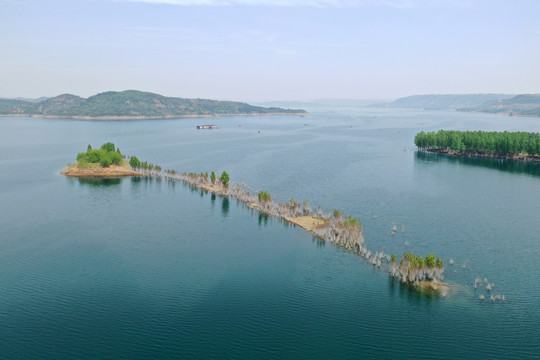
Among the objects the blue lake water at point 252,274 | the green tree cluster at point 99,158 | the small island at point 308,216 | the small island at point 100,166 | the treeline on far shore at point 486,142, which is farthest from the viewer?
the treeline on far shore at point 486,142

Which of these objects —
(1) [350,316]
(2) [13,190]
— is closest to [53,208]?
(2) [13,190]

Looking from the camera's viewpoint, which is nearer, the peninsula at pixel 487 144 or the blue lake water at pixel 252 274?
the blue lake water at pixel 252 274

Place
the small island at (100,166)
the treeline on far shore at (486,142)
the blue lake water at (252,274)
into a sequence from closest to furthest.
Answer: the blue lake water at (252,274) → the small island at (100,166) → the treeline on far shore at (486,142)

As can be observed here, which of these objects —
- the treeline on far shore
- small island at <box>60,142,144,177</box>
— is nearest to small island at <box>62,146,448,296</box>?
small island at <box>60,142,144,177</box>

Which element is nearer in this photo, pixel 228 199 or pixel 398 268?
pixel 398 268

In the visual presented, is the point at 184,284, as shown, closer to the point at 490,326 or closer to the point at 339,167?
the point at 490,326

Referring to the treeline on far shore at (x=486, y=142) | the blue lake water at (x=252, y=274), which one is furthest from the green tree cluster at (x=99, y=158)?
the treeline on far shore at (x=486, y=142)

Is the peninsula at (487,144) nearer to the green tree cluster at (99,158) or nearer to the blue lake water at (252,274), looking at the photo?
the blue lake water at (252,274)
